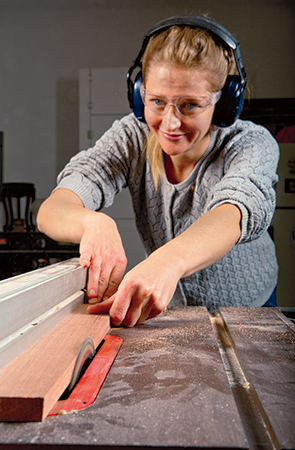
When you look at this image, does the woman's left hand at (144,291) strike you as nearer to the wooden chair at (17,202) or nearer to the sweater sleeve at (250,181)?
the sweater sleeve at (250,181)

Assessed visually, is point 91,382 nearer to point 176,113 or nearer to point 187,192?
point 176,113

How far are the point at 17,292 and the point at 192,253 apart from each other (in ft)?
1.16

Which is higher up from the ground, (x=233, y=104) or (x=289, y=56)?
(x=289, y=56)

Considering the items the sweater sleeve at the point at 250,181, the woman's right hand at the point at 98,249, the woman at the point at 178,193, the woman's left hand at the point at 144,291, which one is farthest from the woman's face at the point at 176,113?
the woman's left hand at the point at 144,291

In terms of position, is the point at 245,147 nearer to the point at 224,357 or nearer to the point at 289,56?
the point at 224,357

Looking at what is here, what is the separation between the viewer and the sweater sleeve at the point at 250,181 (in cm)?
84

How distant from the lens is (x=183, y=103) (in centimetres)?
92

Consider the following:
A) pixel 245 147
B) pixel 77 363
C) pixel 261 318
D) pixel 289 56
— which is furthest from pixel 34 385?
pixel 289 56

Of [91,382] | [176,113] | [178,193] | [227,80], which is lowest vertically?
[91,382]

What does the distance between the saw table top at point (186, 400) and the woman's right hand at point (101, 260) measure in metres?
0.17

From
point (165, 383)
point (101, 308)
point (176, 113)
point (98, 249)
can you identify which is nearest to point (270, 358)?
point (165, 383)

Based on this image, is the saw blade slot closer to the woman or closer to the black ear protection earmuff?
the woman

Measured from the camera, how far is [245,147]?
1.00 m

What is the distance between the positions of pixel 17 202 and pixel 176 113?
118 inches
